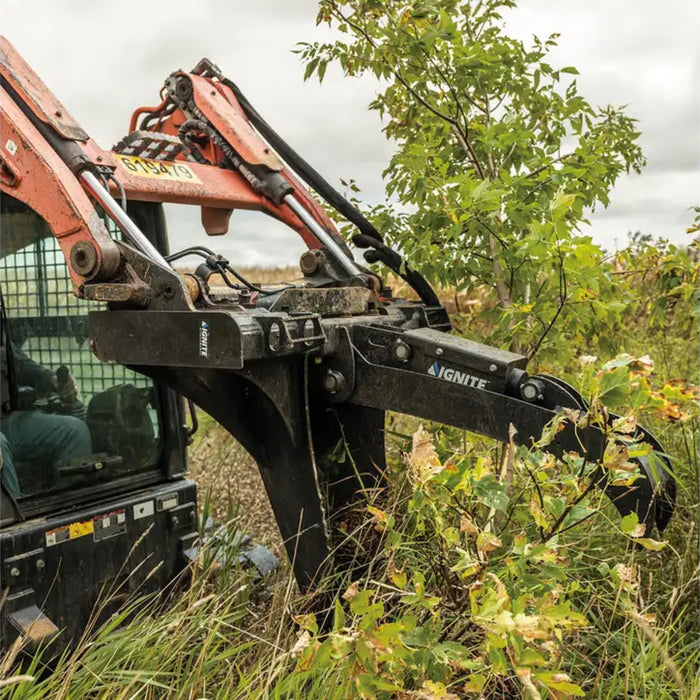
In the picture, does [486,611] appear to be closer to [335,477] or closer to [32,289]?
[335,477]

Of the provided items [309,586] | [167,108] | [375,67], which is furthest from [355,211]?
[309,586]

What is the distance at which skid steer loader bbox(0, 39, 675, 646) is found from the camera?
280 cm

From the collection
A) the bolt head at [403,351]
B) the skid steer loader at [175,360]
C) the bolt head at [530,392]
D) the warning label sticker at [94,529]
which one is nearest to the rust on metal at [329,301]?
the skid steer loader at [175,360]

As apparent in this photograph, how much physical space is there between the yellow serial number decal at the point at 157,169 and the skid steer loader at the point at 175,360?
13 mm

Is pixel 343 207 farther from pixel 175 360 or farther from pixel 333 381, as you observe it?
pixel 175 360

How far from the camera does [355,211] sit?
4.06 meters

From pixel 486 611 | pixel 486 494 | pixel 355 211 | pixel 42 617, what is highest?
pixel 355 211

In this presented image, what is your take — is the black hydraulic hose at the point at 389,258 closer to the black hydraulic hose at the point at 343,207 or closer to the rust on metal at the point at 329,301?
the black hydraulic hose at the point at 343,207

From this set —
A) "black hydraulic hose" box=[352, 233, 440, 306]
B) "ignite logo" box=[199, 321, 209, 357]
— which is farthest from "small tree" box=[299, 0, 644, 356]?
"ignite logo" box=[199, 321, 209, 357]

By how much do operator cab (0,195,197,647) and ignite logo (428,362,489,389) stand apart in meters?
1.41

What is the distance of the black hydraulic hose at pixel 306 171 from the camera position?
404 centimetres

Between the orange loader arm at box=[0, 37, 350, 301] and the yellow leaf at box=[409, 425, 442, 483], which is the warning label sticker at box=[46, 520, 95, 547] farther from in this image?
the yellow leaf at box=[409, 425, 442, 483]

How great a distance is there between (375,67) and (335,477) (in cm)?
194

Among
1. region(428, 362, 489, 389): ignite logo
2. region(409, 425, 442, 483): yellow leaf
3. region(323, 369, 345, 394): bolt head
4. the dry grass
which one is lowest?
the dry grass
